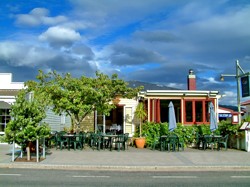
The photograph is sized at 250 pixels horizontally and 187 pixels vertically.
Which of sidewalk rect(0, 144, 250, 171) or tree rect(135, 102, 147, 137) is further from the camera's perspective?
tree rect(135, 102, 147, 137)

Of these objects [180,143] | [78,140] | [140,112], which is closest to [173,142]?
[180,143]

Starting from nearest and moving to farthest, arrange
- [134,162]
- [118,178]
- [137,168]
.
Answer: [118,178], [137,168], [134,162]

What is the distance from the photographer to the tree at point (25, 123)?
13609 mm

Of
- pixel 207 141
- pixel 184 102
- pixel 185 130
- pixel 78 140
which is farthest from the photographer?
pixel 184 102

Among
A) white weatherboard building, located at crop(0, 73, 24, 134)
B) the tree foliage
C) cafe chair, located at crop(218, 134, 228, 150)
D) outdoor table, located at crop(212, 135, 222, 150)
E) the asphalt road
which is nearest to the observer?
the asphalt road

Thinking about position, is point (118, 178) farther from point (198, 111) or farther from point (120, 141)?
point (198, 111)

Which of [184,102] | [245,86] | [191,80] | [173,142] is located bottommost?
[173,142]

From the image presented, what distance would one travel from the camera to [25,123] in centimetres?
1370

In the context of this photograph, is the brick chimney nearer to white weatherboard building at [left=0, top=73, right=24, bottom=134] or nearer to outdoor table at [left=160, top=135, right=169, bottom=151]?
outdoor table at [left=160, top=135, right=169, bottom=151]

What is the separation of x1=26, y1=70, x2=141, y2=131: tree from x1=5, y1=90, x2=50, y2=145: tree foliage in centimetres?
394

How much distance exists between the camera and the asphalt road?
9320 mm

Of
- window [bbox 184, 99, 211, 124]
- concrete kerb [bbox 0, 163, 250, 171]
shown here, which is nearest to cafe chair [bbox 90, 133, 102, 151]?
concrete kerb [bbox 0, 163, 250, 171]

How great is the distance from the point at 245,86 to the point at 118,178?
12290 millimetres

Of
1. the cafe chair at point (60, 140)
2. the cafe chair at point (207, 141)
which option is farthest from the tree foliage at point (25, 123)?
the cafe chair at point (207, 141)
